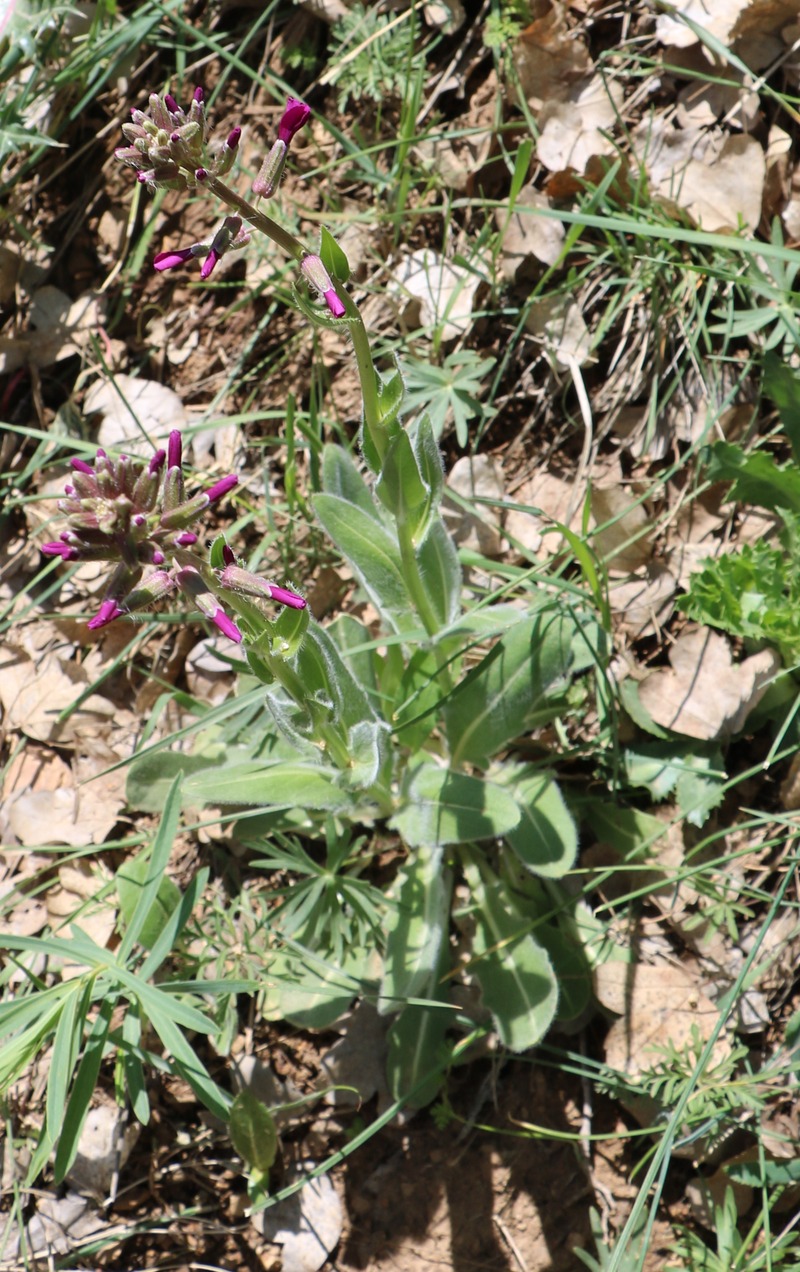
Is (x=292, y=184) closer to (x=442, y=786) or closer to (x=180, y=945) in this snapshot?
(x=442, y=786)

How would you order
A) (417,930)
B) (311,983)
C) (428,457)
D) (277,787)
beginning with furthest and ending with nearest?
(311,983) < (417,930) < (277,787) < (428,457)

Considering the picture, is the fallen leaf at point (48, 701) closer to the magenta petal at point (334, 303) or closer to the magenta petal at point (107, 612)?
the magenta petal at point (107, 612)

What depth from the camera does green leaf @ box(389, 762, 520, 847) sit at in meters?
2.95

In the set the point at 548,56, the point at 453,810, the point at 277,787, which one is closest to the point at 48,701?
the point at 277,787

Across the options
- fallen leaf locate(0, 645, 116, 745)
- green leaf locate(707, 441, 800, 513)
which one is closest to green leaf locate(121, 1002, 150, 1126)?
fallen leaf locate(0, 645, 116, 745)

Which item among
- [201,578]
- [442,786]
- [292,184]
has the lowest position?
[442,786]

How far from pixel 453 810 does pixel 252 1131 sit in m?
1.27

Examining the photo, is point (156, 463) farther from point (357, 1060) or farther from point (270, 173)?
point (357, 1060)

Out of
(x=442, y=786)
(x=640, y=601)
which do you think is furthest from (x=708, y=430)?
(x=442, y=786)

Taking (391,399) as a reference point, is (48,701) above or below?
below

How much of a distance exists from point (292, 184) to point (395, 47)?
2.11 ft

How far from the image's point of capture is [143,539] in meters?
2.06

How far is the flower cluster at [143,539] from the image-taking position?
200 centimetres

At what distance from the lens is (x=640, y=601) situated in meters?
3.57
